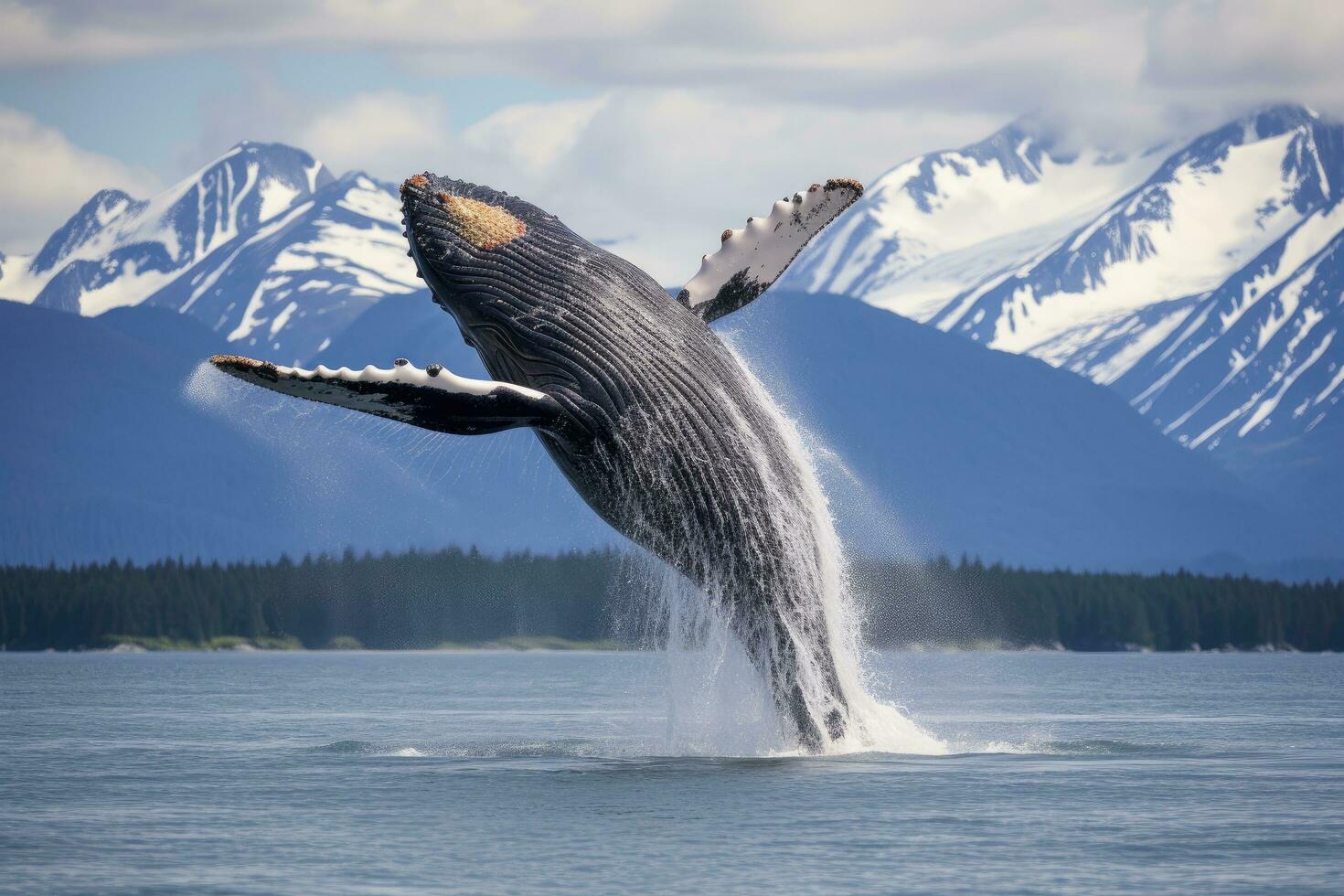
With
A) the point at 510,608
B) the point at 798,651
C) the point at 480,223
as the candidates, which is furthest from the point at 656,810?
the point at 510,608

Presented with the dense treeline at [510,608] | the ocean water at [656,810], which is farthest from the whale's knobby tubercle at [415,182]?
the dense treeline at [510,608]

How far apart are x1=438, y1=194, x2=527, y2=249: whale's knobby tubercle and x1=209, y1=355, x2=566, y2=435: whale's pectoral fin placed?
1508 millimetres

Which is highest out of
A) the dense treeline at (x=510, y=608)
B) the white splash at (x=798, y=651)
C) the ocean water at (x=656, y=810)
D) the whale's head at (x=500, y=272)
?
the dense treeline at (x=510, y=608)

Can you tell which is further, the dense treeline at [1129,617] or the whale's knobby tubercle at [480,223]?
the dense treeline at [1129,617]

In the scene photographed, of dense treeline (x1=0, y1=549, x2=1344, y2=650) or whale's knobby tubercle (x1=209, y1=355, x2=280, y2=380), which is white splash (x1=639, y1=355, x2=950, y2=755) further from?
dense treeline (x1=0, y1=549, x2=1344, y2=650)

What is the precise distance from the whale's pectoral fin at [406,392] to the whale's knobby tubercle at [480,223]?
4.95 ft

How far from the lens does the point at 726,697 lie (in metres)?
17.7

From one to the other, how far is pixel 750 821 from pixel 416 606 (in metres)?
125

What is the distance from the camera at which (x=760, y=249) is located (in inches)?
648

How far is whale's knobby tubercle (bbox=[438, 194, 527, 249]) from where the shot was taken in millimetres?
15281

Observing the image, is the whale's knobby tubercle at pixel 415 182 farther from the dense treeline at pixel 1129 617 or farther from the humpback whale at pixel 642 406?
the dense treeline at pixel 1129 617

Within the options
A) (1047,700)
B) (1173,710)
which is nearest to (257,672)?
(1047,700)

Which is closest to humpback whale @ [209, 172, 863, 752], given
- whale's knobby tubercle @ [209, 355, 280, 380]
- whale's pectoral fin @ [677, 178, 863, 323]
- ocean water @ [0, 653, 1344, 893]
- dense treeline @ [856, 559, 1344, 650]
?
whale's pectoral fin @ [677, 178, 863, 323]

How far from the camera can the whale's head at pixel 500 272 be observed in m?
15.1
